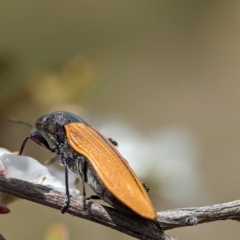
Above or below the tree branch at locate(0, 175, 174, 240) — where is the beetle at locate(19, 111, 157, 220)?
above

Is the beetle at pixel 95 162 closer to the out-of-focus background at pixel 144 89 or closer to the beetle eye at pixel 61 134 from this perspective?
the beetle eye at pixel 61 134

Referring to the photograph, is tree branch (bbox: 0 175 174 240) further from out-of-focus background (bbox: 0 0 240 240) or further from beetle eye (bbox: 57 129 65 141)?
out-of-focus background (bbox: 0 0 240 240)

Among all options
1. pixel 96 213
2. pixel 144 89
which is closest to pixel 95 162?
pixel 96 213

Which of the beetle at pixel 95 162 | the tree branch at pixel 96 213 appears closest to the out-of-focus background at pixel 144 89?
the beetle at pixel 95 162

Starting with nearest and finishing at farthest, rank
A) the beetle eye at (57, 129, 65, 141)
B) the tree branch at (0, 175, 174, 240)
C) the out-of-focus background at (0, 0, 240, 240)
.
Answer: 1. the tree branch at (0, 175, 174, 240)
2. the beetle eye at (57, 129, 65, 141)
3. the out-of-focus background at (0, 0, 240, 240)

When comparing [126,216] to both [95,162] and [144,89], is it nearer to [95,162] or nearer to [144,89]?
[95,162]

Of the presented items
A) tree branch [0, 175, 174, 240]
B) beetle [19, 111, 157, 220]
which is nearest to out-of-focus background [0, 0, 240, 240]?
beetle [19, 111, 157, 220]
